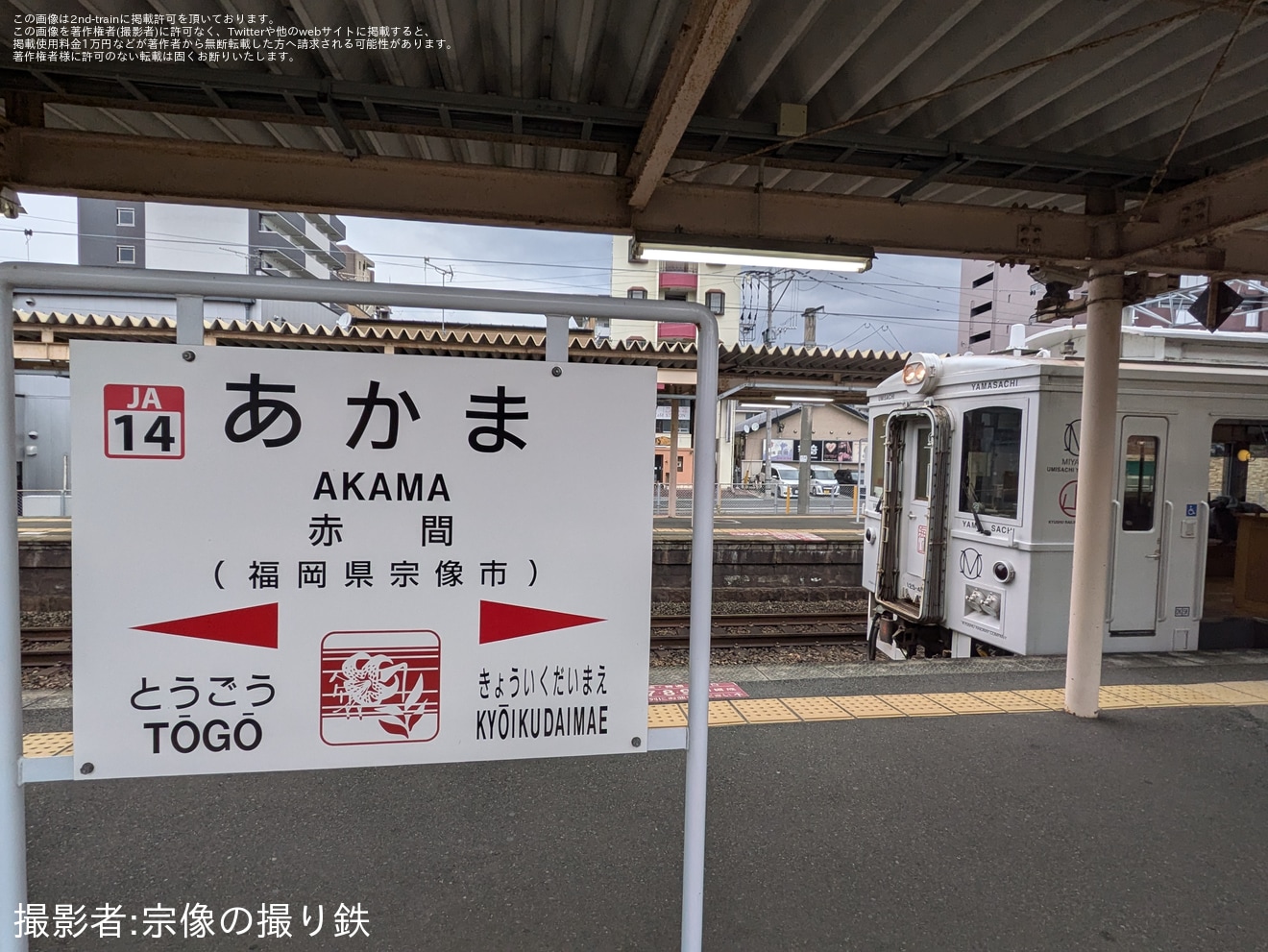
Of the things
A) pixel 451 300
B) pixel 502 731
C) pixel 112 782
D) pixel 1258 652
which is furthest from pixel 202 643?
pixel 1258 652

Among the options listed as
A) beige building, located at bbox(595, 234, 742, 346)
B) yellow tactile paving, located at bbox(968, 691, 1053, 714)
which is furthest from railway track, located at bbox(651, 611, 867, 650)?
beige building, located at bbox(595, 234, 742, 346)

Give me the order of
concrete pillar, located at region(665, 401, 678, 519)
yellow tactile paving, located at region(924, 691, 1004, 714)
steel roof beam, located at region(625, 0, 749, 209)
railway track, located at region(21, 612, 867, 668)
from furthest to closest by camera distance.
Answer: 1. concrete pillar, located at region(665, 401, 678, 519)
2. railway track, located at region(21, 612, 867, 668)
3. yellow tactile paving, located at region(924, 691, 1004, 714)
4. steel roof beam, located at region(625, 0, 749, 209)

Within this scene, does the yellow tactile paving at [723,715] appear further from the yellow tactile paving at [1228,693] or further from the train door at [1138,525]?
the train door at [1138,525]

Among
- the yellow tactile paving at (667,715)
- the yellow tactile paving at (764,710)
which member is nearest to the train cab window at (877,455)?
the yellow tactile paving at (764,710)

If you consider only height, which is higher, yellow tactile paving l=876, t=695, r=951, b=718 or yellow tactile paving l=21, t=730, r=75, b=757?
yellow tactile paving l=876, t=695, r=951, b=718

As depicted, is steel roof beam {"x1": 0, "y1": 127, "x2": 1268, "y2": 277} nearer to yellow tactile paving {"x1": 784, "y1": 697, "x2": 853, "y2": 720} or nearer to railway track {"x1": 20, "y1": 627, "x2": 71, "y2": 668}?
yellow tactile paving {"x1": 784, "y1": 697, "x2": 853, "y2": 720}

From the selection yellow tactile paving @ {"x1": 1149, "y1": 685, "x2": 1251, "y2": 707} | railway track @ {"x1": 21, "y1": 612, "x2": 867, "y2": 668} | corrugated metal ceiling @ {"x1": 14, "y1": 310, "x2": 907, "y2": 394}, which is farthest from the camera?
corrugated metal ceiling @ {"x1": 14, "y1": 310, "x2": 907, "y2": 394}

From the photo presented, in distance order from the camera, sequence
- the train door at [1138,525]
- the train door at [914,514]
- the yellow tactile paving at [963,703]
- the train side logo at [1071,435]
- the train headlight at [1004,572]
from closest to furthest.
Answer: the yellow tactile paving at [963,703] < the train side logo at [1071,435] < the train headlight at [1004,572] < the train door at [1138,525] < the train door at [914,514]

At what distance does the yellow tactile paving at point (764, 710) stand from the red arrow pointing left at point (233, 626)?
303cm

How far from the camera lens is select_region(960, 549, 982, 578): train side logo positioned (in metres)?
6.05

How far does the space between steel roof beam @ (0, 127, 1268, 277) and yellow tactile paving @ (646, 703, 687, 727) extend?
2.84m

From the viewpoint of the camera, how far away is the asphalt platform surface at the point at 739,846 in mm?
2406

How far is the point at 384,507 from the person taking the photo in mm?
1686

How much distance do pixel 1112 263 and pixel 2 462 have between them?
17.3 feet
